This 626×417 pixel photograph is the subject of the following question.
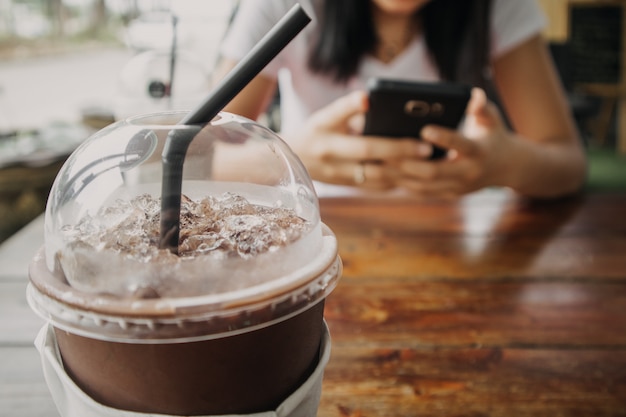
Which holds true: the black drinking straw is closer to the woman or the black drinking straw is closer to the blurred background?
the woman

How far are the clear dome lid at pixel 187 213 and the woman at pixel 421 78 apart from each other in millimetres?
695

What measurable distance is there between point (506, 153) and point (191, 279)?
4.02ft

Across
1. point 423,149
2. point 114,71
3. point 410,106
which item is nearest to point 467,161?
point 423,149

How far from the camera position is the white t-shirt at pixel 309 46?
5.59 feet

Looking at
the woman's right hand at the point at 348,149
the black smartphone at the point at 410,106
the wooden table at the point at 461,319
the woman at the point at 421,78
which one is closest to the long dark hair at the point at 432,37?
the woman at the point at 421,78

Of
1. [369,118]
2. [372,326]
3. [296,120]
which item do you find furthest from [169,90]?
[372,326]

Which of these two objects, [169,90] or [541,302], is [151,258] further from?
[169,90]

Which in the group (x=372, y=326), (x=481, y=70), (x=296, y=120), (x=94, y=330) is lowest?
(x=296, y=120)

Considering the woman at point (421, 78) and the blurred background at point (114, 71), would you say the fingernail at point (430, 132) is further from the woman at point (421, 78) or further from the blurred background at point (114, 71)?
the blurred background at point (114, 71)

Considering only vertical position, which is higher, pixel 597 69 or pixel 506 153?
pixel 506 153

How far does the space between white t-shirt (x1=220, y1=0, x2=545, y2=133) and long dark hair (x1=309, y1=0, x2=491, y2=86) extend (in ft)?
0.19

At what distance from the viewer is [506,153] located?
1.45 m

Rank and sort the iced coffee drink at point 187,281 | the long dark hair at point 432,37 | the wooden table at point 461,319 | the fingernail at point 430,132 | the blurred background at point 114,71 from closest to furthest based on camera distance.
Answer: the iced coffee drink at point 187,281 < the wooden table at point 461,319 < the fingernail at point 430,132 < the long dark hair at point 432,37 < the blurred background at point 114,71

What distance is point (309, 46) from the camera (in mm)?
1742
